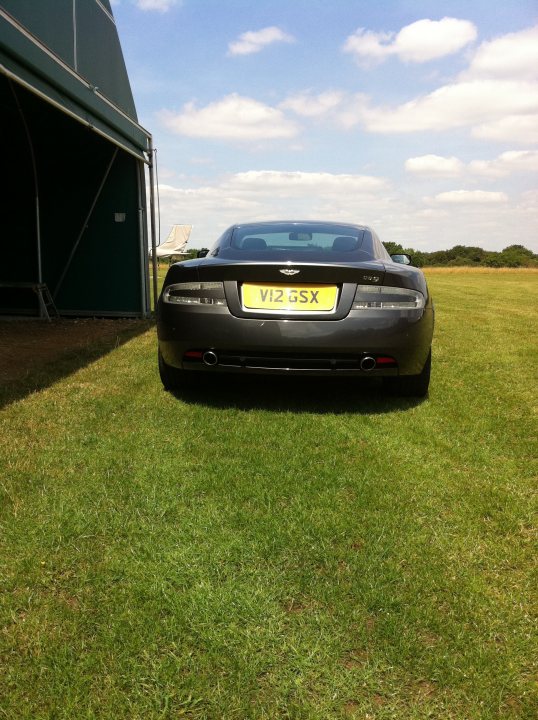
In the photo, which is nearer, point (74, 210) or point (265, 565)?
point (265, 565)

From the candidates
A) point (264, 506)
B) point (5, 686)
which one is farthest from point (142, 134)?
point (5, 686)

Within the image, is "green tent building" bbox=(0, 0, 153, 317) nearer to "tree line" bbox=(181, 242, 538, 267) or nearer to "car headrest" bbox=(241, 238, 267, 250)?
"car headrest" bbox=(241, 238, 267, 250)

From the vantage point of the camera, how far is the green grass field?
1284 mm

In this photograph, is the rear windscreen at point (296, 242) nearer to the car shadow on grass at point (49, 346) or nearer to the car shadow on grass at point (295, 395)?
the car shadow on grass at point (295, 395)

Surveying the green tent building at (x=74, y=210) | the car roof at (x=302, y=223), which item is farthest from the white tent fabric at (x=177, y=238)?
the car roof at (x=302, y=223)

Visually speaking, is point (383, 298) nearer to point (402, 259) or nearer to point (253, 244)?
point (253, 244)

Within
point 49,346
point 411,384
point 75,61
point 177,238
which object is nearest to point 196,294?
point 411,384

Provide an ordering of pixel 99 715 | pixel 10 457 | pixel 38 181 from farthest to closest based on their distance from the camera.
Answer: pixel 38 181 → pixel 10 457 → pixel 99 715

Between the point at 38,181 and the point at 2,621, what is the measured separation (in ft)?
29.3

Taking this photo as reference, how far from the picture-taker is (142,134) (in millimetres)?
8406

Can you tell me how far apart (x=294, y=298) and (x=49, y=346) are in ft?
13.2

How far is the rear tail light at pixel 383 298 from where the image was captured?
10.5 ft

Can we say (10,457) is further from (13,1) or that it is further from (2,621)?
(13,1)

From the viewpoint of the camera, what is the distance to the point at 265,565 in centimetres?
175
